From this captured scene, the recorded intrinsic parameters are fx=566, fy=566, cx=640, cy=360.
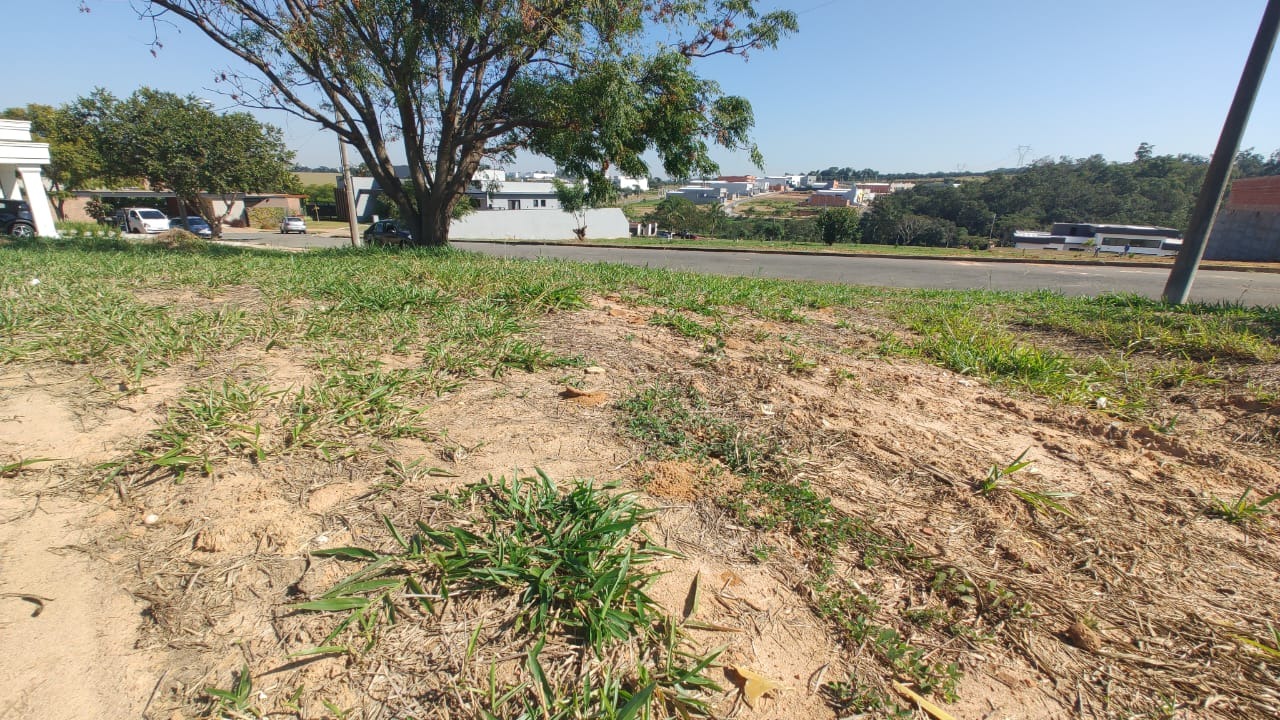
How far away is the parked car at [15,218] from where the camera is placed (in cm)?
1591

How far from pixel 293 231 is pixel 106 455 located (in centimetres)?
4052

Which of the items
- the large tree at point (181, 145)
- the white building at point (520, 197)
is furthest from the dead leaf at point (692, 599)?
the white building at point (520, 197)

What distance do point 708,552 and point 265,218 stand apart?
51.1 metres

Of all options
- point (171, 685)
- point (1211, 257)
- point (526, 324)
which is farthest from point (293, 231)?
point (1211, 257)

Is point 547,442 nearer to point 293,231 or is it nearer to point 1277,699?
point 1277,699

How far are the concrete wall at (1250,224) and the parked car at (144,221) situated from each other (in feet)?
146

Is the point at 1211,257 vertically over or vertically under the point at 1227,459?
under

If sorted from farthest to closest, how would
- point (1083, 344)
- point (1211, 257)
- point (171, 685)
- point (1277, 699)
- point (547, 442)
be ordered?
point (1211, 257) < point (1083, 344) < point (547, 442) < point (1277, 699) < point (171, 685)

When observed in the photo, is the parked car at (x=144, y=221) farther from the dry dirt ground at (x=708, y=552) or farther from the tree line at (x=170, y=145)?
the dry dirt ground at (x=708, y=552)

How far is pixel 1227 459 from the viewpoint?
8.39 feet

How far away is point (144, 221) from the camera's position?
90.4ft

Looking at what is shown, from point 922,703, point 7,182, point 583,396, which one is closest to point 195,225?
point 7,182

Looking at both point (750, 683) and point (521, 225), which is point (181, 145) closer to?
point (521, 225)

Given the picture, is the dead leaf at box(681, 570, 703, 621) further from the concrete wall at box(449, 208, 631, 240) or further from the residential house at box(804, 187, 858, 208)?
the residential house at box(804, 187, 858, 208)
